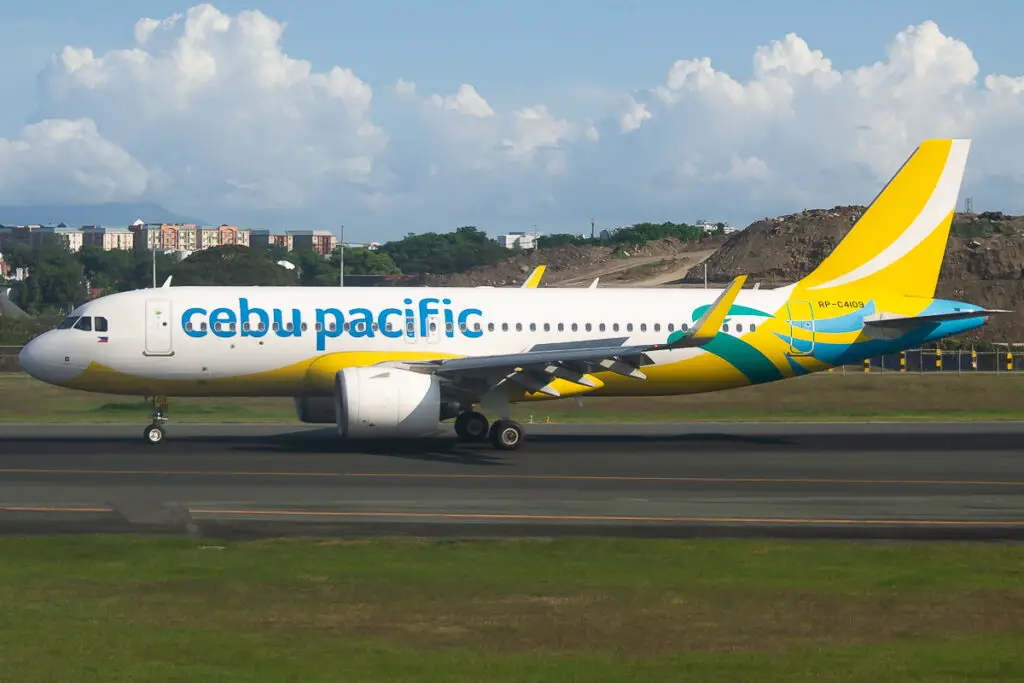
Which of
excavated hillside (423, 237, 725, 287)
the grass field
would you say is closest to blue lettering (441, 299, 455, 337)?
the grass field

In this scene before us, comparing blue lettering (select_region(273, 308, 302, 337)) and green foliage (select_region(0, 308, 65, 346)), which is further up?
green foliage (select_region(0, 308, 65, 346))

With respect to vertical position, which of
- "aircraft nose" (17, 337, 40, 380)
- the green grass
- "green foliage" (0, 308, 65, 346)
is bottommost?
the green grass

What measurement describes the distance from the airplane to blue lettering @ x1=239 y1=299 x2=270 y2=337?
0.04 m

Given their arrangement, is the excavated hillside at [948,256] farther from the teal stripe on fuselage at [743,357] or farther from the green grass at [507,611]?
the green grass at [507,611]

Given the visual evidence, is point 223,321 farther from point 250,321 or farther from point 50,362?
point 50,362

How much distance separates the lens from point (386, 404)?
103 ft

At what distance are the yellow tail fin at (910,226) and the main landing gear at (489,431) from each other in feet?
34.1

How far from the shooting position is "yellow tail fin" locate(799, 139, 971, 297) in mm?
38469

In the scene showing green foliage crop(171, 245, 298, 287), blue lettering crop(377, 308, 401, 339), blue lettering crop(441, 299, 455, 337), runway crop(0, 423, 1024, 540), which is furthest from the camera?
green foliage crop(171, 245, 298, 287)

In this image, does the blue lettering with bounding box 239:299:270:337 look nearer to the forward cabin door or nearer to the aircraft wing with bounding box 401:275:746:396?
the forward cabin door

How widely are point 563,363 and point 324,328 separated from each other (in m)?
6.33

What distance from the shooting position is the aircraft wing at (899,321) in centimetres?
3719

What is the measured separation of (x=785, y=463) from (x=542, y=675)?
19.5 meters

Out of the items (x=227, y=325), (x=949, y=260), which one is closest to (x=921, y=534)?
(x=227, y=325)
